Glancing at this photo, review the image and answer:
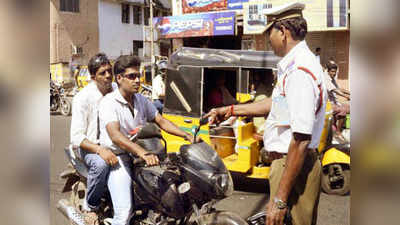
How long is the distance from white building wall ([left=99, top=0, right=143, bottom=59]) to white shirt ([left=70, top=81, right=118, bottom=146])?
65.1 feet

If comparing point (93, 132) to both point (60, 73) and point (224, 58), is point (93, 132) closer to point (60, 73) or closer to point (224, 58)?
point (224, 58)

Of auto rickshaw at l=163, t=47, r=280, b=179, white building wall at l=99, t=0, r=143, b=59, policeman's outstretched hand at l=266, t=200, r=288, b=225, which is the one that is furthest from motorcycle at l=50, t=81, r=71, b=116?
white building wall at l=99, t=0, r=143, b=59

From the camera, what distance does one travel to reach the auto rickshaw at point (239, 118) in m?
4.52

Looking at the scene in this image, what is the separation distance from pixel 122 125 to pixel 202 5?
12399mm

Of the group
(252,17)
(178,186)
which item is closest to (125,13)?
(252,17)

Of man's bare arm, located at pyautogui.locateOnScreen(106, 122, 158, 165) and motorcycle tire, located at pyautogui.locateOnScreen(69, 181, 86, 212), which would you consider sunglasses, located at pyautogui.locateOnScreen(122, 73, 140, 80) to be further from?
motorcycle tire, located at pyautogui.locateOnScreen(69, 181, 86, 212)

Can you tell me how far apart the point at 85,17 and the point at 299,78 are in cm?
2211

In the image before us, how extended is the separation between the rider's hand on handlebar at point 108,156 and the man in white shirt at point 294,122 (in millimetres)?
1093

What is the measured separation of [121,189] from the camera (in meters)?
2.66
